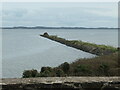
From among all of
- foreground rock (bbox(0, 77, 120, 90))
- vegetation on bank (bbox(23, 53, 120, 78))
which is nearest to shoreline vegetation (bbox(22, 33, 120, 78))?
vegetation on bank (bbox(23, 53, 120, 78))

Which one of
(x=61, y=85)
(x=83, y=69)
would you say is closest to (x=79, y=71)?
(x=83, y=69)

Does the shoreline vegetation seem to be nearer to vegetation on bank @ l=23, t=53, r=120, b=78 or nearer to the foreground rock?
vegetation on bank @ l=23, t=53, r=120, b=78

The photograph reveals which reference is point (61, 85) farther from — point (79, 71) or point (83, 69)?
point (83, 69)

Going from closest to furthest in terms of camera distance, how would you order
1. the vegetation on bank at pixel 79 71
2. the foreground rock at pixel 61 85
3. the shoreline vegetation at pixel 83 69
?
1. the foreground rock at pixel 61 85
2. the vegetation on bank at pixel 79 71
3. the shoreline vegetation at pixel 83 69

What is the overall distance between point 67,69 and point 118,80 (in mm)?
10027

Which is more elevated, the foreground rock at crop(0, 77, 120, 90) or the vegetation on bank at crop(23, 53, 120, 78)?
the vegetation on bank at crop(23, 53, 120, 78)

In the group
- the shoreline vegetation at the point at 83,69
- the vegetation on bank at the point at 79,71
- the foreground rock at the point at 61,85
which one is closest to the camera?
the foreground rock at the point at 61,85

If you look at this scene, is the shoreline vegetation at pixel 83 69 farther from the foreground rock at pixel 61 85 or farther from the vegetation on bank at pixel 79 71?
the foreground rock at pixel 61 85

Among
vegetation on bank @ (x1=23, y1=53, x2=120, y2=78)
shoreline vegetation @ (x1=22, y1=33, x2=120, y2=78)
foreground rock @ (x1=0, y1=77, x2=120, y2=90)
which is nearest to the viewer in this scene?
foreground rock @ (x1=0, y1=77, x2=120, y2=90)

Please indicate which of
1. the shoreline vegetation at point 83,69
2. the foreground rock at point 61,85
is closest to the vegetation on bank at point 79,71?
the shoreline vegetation at point 83,69

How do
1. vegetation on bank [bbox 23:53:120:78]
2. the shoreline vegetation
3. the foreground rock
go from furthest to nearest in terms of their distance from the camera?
the shoreline vegetation
vegetation on bank [bbox 23:53:120:78]
the foreground rock

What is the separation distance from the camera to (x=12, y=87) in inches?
149

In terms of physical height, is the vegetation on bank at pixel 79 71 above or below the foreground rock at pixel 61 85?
above

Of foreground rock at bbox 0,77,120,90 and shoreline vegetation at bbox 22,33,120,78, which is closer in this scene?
foreground rock at bbox 0,77,120,90
